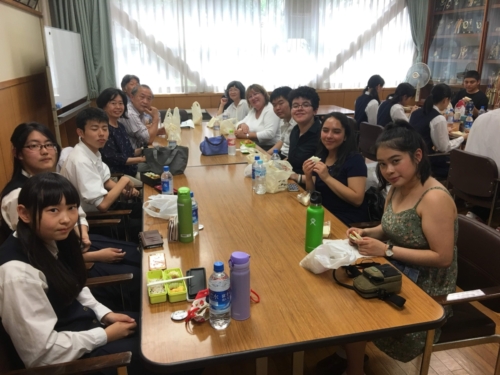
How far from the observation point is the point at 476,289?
1537mm

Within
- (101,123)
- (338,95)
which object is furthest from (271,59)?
(101,123)

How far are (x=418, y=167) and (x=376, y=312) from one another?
647 millimetres

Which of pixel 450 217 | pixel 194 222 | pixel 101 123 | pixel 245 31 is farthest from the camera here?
pixel 245 31

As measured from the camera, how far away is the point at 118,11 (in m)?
5.66

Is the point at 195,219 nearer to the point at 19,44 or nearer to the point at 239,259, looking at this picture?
the point at 239,259

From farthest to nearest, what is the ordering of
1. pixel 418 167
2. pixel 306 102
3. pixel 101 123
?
pixel 306 102 < pixel 101 123 < pixel 418 167

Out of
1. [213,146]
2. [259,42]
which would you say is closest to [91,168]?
[213,146]

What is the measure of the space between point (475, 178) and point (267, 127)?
1.88 m

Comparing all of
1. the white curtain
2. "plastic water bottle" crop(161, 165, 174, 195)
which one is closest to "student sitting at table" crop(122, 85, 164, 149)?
"plastic water bottle" crop(161, 165, 174, 195)

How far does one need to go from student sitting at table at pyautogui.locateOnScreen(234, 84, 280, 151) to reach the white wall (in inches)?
86.0

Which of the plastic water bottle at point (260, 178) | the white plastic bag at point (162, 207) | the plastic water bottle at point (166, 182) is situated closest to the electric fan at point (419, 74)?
the plastic water bottle at point (260, 178)

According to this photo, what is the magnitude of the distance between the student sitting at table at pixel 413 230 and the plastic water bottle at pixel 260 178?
2.57 ft

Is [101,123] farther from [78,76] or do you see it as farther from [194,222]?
[78,76]

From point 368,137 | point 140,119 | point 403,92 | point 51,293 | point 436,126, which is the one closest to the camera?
point 51,293
